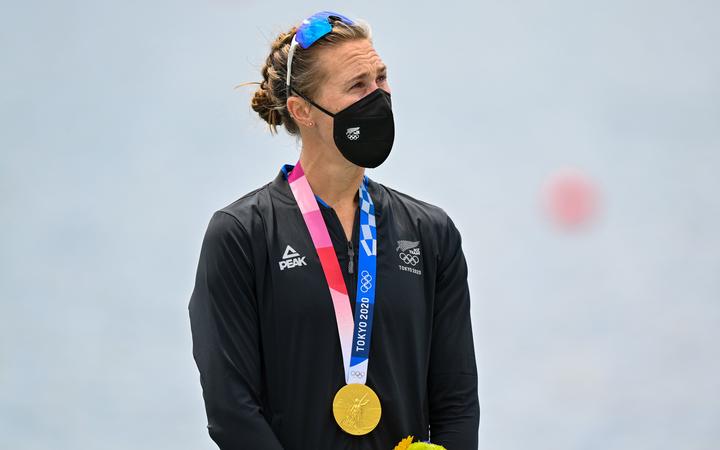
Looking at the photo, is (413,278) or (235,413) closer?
(235,413)

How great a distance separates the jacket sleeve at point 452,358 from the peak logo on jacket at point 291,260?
324mm

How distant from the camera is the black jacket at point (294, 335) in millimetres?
2068

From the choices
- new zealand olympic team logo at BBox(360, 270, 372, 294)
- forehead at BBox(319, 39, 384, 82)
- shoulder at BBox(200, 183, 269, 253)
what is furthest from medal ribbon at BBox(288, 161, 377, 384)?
forehead at BBox(319, 39, 384, 82)

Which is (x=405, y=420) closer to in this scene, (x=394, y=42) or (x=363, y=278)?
(x=363, y=278)

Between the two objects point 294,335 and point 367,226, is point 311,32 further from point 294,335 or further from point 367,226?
point 294,335

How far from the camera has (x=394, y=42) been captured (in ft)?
19.2

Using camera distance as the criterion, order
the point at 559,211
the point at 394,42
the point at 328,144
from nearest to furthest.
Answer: the point at 328,144, the point at 559,211, the point at 394,42

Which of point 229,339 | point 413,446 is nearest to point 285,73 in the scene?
point 229,339

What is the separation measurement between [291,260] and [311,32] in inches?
18.0

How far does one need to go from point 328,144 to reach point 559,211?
3.23m

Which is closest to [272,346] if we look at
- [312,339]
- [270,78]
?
[312,339]

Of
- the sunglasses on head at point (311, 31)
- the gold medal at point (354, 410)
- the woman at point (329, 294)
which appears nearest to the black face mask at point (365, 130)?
the woman at point (329, 294)

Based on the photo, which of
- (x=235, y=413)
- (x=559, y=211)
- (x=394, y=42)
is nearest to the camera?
(x=235, y=413)

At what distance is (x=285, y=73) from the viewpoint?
2.22 metres
